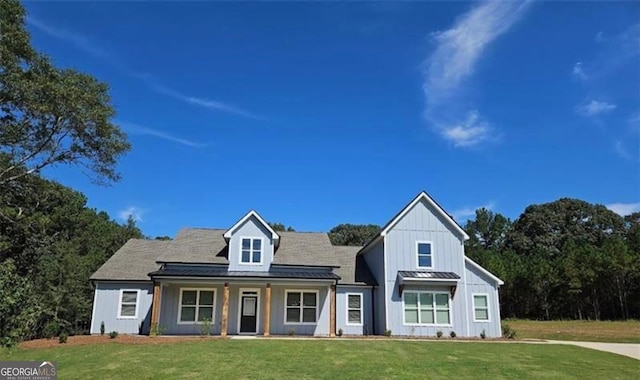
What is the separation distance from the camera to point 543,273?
47531 millimetres

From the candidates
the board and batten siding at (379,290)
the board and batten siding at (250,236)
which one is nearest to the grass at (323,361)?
the board and batten siding at (379,290)

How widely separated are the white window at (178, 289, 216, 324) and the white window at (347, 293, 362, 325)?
7.24 m

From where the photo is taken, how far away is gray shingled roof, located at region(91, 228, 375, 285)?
2411 centimetres

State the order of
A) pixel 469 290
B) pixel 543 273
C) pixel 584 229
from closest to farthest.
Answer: pixel 469 290, pixel 543 273, pixel 584 229

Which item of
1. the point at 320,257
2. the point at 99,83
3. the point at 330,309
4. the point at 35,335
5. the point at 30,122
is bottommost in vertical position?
the point at 35,335

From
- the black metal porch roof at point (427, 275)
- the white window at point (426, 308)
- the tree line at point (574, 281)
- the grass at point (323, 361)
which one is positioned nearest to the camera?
the grass at point (323, 361)

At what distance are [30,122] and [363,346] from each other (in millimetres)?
18061

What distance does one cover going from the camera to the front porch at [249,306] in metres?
22.9

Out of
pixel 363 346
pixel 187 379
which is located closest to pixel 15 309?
pixel 187 379

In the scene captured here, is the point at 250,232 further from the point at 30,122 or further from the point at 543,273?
the point at 543,273

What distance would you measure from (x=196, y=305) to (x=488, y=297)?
15.5m

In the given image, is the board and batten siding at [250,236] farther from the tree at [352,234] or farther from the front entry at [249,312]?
the tree at [352,234]

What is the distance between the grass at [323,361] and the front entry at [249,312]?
671 centimetres

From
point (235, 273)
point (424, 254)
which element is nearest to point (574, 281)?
point (424, 254)
